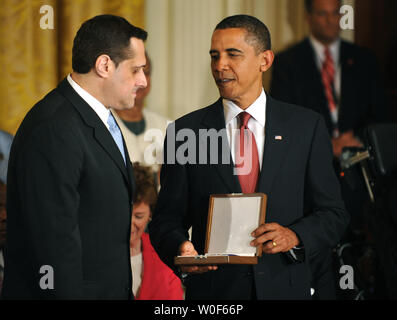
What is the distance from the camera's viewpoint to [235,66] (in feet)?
7.01

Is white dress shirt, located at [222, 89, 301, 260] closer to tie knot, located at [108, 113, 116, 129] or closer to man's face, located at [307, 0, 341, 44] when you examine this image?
tie knot, located at [108, 113, 116, 129]

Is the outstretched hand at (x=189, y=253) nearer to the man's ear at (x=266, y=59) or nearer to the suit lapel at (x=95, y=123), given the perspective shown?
the suit lapel at (x=95, y=123)

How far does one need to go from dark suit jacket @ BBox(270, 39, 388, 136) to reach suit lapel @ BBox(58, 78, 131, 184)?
2.27m

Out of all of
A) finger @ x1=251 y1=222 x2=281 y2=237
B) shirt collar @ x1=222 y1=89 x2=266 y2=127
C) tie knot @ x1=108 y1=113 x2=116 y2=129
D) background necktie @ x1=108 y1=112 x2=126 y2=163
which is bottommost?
finger @ x1=251 y1=222 x2=281 y2=237

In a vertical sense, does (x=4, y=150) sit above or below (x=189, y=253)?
above

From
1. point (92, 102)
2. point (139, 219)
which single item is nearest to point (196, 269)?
point (92, 102)

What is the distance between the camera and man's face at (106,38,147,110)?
6.33 feet

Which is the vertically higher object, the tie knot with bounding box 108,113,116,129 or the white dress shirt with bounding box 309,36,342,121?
the white dress shirt with bounding box 309,36,342,121

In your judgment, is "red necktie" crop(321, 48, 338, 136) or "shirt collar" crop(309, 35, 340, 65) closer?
"red necktie" crop(321, 48, 338, 136)

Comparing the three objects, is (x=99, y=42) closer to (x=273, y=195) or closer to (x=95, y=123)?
(x=95, y=123)

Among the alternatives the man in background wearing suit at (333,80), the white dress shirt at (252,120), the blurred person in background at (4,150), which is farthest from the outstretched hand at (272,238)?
the blurred person in background at (4,150)

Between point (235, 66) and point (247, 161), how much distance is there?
1.05 feet

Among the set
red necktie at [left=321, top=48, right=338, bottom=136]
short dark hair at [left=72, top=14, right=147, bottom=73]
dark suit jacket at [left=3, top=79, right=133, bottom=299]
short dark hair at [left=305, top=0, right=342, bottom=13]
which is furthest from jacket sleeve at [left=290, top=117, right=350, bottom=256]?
short dark hair at [left=305, top=0, right=342, bottom=13]

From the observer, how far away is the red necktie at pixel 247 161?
2.09 meters
